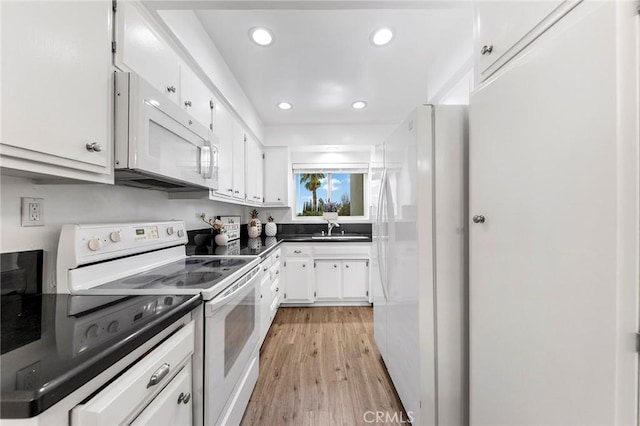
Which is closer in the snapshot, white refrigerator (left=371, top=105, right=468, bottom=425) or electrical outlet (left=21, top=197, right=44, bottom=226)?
electrical outlet (left=21, top=197, right=44, bottom=226)

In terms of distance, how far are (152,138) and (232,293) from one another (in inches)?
31.8

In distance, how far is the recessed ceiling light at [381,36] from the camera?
1.82 meters

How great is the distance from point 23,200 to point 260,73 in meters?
1.98

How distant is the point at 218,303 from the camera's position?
111 cm

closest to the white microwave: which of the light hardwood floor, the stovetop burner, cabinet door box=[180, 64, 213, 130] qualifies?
cabinet door box=[180, 64, 213, 130]

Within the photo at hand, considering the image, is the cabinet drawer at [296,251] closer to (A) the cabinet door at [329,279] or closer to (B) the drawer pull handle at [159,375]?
(A) the cabinet door at [329,279]

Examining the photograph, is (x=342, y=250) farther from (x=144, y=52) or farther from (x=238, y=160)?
(x=144, y=52)

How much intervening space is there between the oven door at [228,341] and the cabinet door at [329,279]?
172cm

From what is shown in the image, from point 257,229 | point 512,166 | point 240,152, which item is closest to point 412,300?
point 512,166

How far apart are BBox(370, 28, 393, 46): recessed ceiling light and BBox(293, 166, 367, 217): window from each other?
92.3 inches

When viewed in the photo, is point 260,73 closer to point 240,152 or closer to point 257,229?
point 240,152

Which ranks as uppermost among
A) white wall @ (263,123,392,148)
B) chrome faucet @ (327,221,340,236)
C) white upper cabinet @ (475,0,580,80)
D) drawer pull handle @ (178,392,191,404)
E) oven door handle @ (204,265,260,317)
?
white wall @ (263,123,392,148)

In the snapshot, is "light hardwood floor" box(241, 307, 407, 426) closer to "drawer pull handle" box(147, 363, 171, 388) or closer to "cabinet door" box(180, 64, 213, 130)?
"drawer pull handle" box(147, 363, 171, 388)

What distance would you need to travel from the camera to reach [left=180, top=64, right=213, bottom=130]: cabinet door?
5.16 feet
